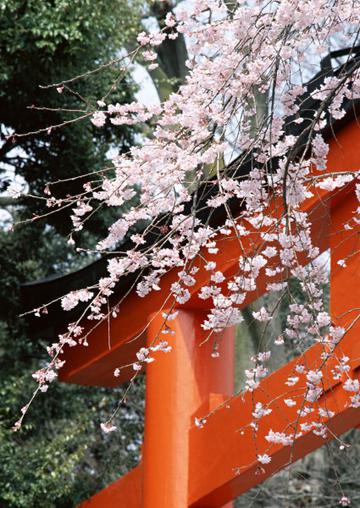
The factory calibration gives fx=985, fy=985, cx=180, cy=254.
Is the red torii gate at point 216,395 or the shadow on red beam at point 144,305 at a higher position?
the shadow on red beam at point 144,305

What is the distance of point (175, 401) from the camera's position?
5.69 m

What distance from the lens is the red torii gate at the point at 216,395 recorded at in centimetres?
497

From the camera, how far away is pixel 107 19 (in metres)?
7.26

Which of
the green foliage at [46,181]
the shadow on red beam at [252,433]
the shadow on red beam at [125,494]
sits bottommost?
the shadow on red beam at [252,433]

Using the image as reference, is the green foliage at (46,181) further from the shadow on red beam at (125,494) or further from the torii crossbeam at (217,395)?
the torii crossbeam at (217,395)

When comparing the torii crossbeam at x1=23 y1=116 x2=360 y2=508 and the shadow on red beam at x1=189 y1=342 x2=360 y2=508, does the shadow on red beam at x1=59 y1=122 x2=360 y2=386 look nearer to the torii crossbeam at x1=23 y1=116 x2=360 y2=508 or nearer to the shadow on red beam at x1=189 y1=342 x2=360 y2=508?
the torii crossbeam at x1=23 y1=116 x2=360 y2=508

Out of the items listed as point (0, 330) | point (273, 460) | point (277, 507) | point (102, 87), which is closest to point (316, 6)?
point (273, 460)

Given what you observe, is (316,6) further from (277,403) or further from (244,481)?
(244,481)

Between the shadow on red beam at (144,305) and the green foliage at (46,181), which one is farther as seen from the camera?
the green foliage at (46,181)

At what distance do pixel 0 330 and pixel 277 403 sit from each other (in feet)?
13.3

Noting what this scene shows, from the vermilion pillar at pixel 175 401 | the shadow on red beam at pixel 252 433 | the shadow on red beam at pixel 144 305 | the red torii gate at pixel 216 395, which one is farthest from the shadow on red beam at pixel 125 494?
the shadow on red beam at pixel 144 305

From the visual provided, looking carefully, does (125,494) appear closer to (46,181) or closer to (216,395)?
(216,395)

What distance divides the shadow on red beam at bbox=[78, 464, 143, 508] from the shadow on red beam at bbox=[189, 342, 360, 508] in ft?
2.12

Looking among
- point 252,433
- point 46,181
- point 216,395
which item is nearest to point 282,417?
point 252,433
